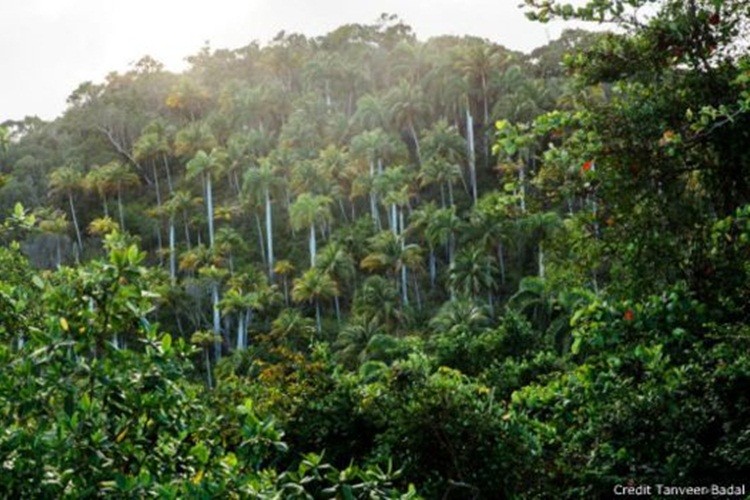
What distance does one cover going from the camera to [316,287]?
49531 mm

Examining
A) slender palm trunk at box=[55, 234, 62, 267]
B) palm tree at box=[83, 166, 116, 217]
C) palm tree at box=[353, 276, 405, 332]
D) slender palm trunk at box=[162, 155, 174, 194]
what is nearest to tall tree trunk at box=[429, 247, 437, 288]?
palm tree at box=[353, 276, 405, 332]

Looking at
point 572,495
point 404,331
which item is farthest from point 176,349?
point 404,331

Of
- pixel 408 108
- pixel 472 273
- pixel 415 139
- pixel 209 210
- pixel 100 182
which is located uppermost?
pixel 408 108

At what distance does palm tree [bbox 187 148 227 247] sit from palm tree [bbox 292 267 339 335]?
40.9 feet

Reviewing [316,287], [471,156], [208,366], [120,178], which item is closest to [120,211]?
[120,178]

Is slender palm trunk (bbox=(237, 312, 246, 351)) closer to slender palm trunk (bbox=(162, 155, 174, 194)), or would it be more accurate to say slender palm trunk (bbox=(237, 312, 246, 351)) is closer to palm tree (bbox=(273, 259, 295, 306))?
palm tree (bbox=(273, 259, 295, 306))

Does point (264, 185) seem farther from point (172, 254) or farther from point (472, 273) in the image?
point (472, 273)

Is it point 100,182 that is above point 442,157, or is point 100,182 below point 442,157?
above

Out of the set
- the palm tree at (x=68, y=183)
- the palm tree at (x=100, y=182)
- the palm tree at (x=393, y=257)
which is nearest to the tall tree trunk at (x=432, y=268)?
the palm tree at (x=393, y=257)

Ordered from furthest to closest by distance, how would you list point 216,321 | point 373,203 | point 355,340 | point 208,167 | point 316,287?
point 208,167 → point 373,203 → point 216,321 → point 316,287 → point 355,340

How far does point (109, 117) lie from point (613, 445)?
7805cm

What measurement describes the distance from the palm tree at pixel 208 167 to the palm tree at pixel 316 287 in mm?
12474

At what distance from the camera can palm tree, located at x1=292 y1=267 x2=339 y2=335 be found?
49.7 m

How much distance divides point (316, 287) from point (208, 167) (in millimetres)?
18603
